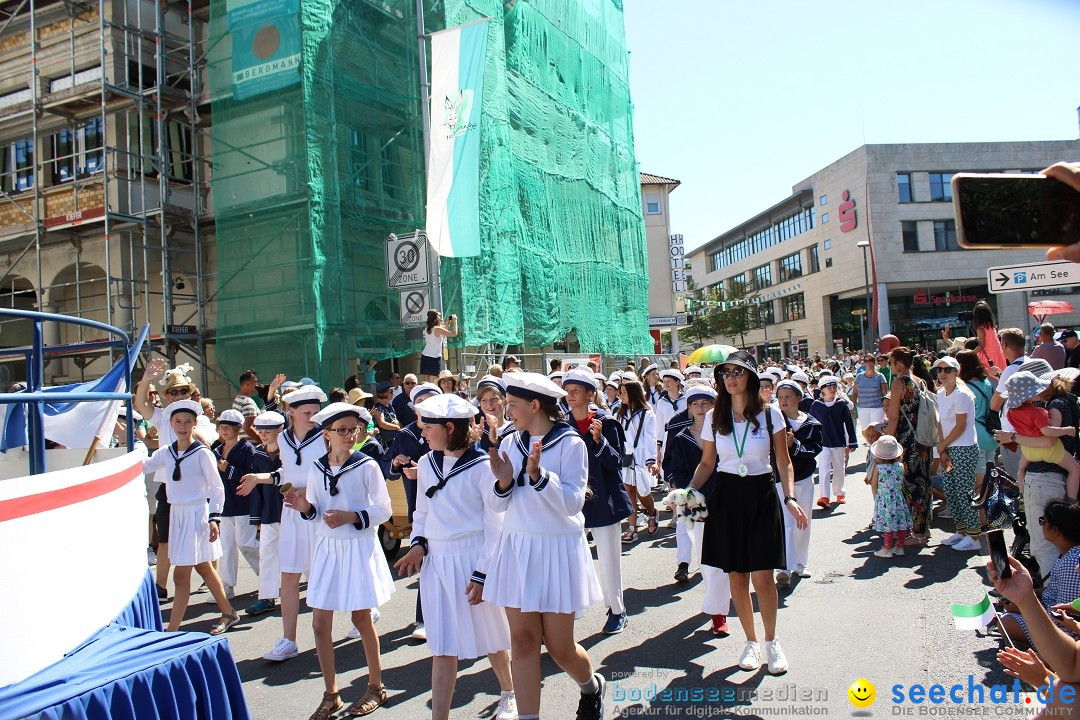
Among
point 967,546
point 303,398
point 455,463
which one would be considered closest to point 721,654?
point 455,463

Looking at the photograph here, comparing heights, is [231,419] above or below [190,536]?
above

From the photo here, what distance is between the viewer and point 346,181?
1647 centimetres

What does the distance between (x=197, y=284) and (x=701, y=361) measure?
38.7 ft

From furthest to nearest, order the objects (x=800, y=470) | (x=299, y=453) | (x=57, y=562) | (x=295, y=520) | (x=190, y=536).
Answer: (x=800, y=470) → (x=190, y=536) → (x=299, y=453) → (x=295, y=520) → (x=57, y=562)

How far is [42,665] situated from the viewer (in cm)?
276

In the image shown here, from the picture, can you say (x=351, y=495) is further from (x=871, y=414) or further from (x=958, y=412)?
(x=871, y=414)

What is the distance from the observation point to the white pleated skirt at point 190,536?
6.16 metres

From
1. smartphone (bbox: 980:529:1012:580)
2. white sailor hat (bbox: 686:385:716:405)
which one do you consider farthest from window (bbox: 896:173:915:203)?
smartphone (bbox: 980:529:1012:580)

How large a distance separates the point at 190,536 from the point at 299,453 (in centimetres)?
128

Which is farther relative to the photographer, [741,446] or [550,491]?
[741,446]

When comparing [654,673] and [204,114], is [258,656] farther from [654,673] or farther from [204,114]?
[204,114]

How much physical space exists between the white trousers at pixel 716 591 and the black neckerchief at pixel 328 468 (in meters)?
2.58

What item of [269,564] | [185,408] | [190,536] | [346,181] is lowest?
[269,564]

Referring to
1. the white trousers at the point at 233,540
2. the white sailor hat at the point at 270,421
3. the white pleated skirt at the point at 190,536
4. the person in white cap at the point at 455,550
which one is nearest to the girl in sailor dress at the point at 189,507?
the white pleated skirt at the point at 190,536
